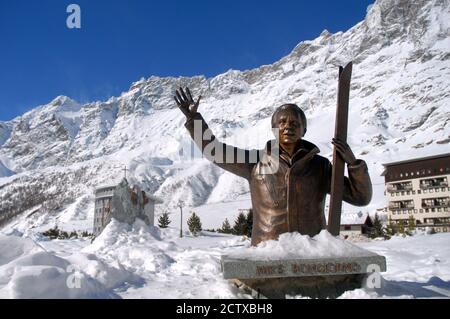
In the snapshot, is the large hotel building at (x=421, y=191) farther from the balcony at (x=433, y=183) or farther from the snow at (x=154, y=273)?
the snow at (x=154, y=273)

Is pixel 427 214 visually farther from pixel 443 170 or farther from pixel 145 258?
pixel 145 258

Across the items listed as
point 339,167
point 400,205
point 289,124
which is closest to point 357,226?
point 400,205

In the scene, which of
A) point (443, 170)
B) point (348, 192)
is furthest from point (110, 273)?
point (443, 170)

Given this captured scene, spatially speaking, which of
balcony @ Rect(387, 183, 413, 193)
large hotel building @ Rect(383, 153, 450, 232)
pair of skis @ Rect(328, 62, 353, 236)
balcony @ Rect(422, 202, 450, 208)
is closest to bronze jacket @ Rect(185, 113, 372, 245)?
pair of skis @ Rect(328, 62, 353, 236)

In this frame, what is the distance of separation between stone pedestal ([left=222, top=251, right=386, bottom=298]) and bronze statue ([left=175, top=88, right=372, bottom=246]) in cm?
55

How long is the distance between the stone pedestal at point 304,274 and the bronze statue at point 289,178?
55 centimetres

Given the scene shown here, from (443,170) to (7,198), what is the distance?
445 ft

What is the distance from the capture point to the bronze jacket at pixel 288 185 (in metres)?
4.42

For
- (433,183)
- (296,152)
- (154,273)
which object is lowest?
(154,273)

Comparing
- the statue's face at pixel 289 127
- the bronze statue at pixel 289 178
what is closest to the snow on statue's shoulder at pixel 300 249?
the bronze statue at pixel 289 178

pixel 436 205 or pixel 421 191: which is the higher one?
pixel 421 191

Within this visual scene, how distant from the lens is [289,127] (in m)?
4.61

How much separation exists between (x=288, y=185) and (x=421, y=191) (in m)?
43.6

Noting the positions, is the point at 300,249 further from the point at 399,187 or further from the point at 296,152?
the point at 399,187
